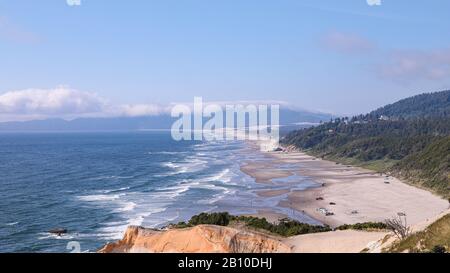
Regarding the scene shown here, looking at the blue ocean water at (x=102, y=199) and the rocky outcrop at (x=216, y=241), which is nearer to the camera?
the rocky outcrop at (x=216, y=241)

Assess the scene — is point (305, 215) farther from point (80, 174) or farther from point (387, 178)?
point (80, 174)

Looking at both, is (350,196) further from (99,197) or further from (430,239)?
(430,239)

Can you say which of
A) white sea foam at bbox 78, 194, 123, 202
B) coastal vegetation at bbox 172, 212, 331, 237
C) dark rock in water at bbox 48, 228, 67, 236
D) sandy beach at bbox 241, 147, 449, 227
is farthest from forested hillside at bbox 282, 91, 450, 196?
dark rock in water at bbox 48, 228, 67, 236

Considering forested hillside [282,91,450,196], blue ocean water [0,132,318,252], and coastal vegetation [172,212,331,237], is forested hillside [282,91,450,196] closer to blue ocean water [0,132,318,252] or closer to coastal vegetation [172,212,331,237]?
blue ocean water [0,132,318,252]

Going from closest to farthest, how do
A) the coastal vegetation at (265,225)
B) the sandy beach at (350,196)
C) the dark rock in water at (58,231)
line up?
1. the coastal vegetation at (265,225)
2. the dark rock in water at (58,231)
3. the sandy beach at (350,196)

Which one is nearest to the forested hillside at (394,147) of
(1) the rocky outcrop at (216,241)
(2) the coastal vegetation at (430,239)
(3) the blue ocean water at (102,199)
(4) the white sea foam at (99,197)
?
(3) the blue ocean water at (102,199)

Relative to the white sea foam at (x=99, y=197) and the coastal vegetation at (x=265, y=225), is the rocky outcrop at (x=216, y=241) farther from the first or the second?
the white sea foam at (x=99, y=197)
